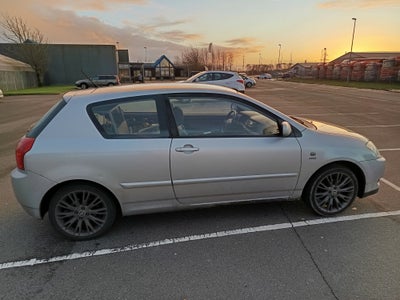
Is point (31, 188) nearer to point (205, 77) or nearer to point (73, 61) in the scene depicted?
point (205, 77)

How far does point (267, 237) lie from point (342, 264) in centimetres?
75

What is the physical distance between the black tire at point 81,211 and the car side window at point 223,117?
4.08ft

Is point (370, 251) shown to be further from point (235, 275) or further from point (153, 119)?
point (153, 119)

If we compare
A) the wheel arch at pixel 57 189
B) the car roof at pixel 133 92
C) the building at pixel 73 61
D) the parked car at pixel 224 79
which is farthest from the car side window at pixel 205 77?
the building at pixel 73 61

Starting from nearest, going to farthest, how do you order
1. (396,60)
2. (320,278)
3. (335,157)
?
(320,278) < (335,157) < (396,60)

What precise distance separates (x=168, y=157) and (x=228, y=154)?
0.65 metres

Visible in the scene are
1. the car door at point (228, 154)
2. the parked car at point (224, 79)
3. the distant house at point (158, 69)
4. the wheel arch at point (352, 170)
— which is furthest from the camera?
the distant house at point (158, 69)

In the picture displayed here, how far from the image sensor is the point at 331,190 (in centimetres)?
354

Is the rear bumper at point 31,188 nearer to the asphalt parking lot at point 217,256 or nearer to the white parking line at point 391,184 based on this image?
the asphalt parking lot at point 217,256

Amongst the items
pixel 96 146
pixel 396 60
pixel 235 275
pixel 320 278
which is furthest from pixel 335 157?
pixel 396 60

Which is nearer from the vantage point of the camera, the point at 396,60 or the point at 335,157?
the point at 335,157

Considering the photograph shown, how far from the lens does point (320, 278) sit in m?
2.52

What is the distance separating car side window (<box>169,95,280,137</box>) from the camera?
324cm

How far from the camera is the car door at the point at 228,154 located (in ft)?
10.2
